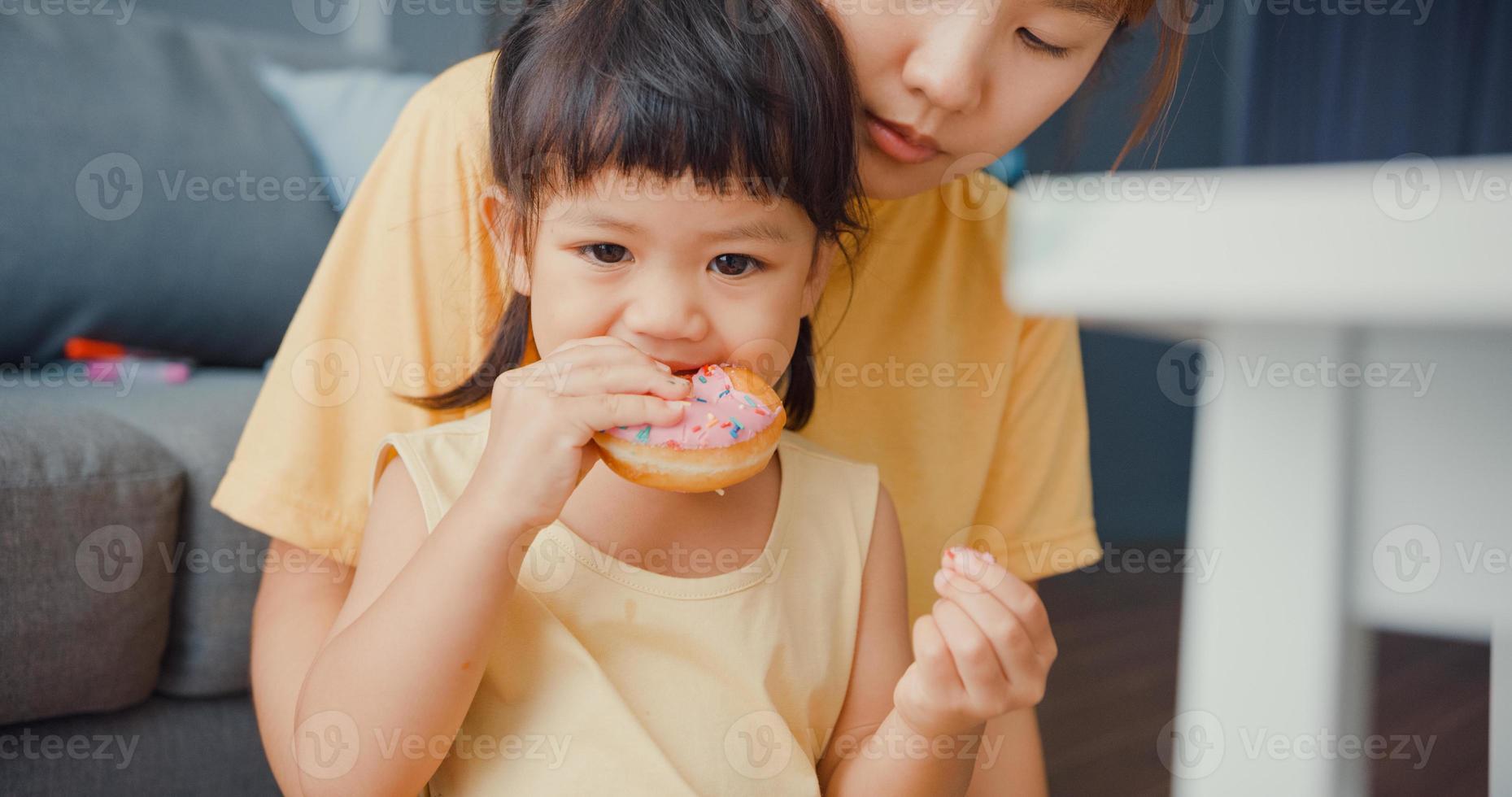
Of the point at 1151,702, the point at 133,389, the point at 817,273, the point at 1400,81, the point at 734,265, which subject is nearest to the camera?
the point at 734,265

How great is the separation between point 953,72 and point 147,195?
1.40m

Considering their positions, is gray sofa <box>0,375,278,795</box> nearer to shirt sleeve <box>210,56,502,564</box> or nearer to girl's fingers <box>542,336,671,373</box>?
shirt sleeve <box>210,56,502,564</box>

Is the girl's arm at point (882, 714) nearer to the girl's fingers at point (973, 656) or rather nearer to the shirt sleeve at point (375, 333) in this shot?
the girl's fingers at point (973, 656)

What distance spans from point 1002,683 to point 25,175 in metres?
1.58

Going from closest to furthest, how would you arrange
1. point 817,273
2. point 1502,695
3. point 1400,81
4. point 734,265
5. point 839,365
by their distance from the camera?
1. point 734,265
2. point 817,273
3. point 1502,695
4. point 839,365
5. point 1400,81

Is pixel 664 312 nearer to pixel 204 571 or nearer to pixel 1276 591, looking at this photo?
pixel 1276 591

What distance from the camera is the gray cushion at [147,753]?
48.0 inches

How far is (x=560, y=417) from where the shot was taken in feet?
2.68

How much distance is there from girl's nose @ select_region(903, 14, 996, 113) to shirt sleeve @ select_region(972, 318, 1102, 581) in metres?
0.40

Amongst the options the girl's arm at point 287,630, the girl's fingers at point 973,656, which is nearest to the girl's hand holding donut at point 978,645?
the girl's fingers at point 973,656

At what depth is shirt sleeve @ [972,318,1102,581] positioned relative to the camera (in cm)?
131

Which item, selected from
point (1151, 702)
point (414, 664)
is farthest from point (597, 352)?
point (1151, 702)

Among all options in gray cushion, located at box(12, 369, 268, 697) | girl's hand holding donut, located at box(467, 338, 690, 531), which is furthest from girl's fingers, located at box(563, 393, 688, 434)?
gray cushion, located at box(12, 369, 268, 697)

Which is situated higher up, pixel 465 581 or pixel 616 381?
pixel 616 381
